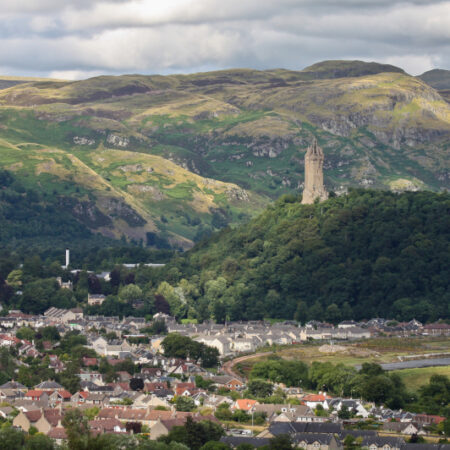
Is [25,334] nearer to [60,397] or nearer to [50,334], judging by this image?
[50,334]

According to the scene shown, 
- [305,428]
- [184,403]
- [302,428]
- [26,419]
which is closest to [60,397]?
[184,403]

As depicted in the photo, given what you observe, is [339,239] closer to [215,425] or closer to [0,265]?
[0,265]

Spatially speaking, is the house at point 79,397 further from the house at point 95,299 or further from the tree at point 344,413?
the house at point 95,299

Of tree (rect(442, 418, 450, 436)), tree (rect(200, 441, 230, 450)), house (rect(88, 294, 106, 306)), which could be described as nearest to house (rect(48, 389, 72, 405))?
tree (rect(200, 441, 230, 450))

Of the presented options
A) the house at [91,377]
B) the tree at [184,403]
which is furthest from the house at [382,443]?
the house at [91,377]

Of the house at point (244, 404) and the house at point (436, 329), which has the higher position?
the house at point (244, 404)

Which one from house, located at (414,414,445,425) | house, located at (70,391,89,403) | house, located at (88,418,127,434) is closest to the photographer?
house, located at (88,418,127,434)

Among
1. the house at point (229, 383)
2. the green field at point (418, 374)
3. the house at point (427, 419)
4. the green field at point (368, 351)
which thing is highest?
the house at point (427, 419)

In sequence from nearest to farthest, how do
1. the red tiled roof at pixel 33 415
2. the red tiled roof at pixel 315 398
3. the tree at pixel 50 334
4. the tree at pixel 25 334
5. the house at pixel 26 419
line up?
the house at pixel 26 419, the red tiled roof at pixel 33 415, the red tiled roof at pixel 315 398, the tree at pixel 50 334, the tree at pixel 25 334

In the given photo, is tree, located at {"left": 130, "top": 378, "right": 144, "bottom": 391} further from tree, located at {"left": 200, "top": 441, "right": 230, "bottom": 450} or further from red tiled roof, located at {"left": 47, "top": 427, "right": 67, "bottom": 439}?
tree, located at {"left": 200, "top": 441, "right": 230, "bottom": 450}
